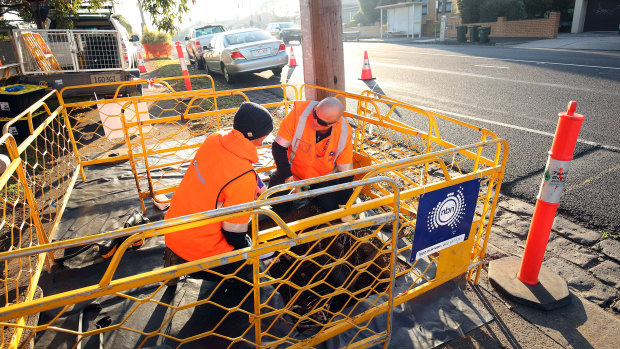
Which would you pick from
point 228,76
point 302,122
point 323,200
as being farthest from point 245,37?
point 323,200

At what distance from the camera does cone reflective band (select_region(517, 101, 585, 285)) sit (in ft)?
7.97

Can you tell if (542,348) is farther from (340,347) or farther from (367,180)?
(367,180)

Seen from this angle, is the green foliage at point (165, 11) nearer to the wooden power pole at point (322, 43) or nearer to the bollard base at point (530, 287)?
the wooden power pole at point (322, 43)

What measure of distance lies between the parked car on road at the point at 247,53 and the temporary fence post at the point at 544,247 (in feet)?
32.5

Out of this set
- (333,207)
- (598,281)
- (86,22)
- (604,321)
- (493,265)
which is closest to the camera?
(604,321)

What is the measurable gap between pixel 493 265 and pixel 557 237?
3.05 feet

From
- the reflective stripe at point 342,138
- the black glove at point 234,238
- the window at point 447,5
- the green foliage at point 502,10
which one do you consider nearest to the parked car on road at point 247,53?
the reflective stripe at point 342,138

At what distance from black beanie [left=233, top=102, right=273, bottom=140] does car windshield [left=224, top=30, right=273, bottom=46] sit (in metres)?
10.3

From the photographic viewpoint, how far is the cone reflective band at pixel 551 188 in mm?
2428

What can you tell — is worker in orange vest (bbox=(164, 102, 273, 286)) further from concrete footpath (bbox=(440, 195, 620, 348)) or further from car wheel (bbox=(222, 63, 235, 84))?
car wheel (bbox=(222, 63, 235, 84))

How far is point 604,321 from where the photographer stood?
8.48 feet

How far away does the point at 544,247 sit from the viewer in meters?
2.80

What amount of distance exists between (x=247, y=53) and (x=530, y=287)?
1039 centimetres

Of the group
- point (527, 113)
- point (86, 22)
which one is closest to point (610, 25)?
point (527, 113)
